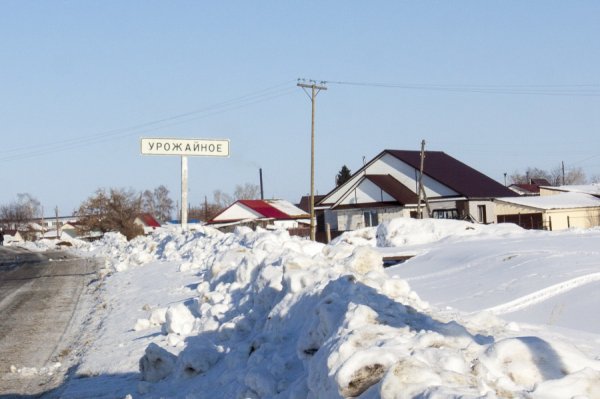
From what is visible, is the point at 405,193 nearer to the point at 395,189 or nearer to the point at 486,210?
the point at 395,189

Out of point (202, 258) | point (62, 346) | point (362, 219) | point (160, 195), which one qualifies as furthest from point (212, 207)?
point (62, 346)

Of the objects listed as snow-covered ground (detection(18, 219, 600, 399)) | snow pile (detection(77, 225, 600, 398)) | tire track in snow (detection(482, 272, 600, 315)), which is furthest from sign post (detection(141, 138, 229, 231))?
tire track in snow (detection(482, 272, 600, 315))

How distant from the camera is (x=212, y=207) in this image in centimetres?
14062

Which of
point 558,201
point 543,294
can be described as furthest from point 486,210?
point 543,294

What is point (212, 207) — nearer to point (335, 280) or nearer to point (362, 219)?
point (362, 219)

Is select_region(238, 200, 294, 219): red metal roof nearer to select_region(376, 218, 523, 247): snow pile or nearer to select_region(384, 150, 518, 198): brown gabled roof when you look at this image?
select_region(384, 150, 518, 198): brown gabled roof

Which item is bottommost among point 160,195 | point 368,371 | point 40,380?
point 40,380

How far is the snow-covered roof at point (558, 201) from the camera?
5039 centimetres

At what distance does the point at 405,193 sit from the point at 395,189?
742mm

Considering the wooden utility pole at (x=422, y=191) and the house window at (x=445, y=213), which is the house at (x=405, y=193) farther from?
the wooden utility pole at (x=422, y=191)

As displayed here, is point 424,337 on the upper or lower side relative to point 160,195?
lower

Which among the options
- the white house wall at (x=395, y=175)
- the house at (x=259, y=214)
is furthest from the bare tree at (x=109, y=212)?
the white house wall at (x=395, y=175)

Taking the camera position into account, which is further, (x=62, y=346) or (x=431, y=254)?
(x=431, y=254)

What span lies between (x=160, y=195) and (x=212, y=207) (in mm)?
31769
